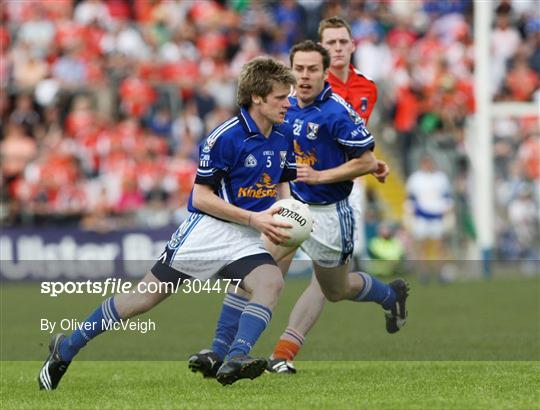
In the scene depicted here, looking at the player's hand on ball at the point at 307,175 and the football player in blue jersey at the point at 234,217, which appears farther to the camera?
the player's hand on ball at the point at 307,175

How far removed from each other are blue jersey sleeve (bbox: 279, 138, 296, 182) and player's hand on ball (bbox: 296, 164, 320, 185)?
1.42 ft

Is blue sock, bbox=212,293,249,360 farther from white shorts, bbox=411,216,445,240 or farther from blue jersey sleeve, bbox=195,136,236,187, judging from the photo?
white shorts, bbox=411,216,445,240

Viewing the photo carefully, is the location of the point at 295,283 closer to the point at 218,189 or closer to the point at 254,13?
the point at 254,13

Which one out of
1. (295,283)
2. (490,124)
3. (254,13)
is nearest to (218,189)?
(295,283)

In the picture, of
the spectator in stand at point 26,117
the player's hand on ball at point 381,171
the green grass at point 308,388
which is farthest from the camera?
the spectator in stand at point 26,117

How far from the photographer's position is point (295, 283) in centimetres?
2038

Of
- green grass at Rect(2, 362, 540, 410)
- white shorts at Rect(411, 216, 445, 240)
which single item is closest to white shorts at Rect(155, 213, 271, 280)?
green grass at Rect(2, 362, 540, 410)

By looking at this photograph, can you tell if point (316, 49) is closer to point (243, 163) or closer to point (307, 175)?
point (307, 175)

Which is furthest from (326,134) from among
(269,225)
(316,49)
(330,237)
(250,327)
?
(250,327)

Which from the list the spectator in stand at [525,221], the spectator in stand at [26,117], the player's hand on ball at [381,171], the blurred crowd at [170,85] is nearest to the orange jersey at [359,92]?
the player's hand on ball at [381,171]

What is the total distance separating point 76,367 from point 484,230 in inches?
481

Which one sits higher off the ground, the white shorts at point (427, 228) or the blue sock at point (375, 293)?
the blue sock at point (375, 293)

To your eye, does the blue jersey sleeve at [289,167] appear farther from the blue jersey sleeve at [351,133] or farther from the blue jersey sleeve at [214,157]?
the blue jersey sleeve at [351,133]

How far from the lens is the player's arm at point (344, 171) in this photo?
9078 millimetres
